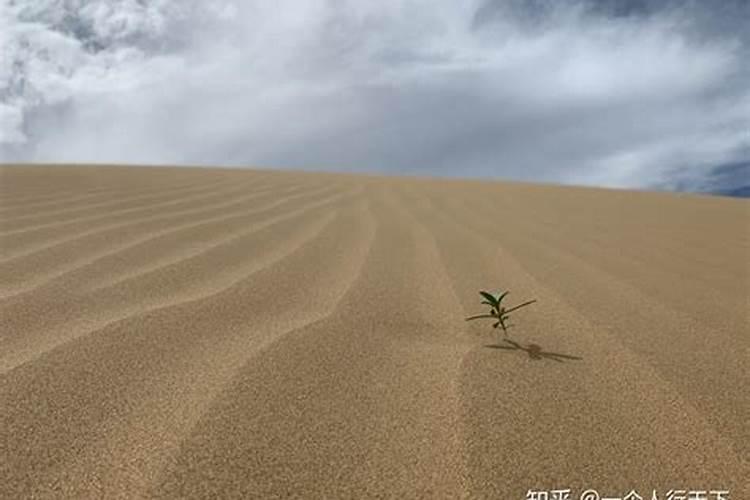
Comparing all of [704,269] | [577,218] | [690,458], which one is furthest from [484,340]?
[577,218]

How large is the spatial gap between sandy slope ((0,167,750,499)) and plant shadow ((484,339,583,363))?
3cm

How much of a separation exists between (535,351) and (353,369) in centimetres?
45

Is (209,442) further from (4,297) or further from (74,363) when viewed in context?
(4,297)

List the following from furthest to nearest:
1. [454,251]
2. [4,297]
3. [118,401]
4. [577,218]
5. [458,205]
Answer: [458,205] < [577,218] < [454,251] < [4,297] < [118,401]

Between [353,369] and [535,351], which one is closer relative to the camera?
[353,369]

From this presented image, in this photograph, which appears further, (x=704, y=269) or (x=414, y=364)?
(x=704, y=269)

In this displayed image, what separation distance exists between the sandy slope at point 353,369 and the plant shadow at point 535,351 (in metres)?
0.03

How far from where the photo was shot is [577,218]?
4.51m

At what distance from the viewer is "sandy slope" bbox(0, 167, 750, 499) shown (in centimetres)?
101

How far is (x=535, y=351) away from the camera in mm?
1559

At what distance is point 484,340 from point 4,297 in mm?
1317

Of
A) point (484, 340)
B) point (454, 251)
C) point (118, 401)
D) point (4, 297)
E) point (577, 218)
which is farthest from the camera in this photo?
point (577, 218)

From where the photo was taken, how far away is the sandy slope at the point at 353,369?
101cm

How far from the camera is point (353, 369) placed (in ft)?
4.60
